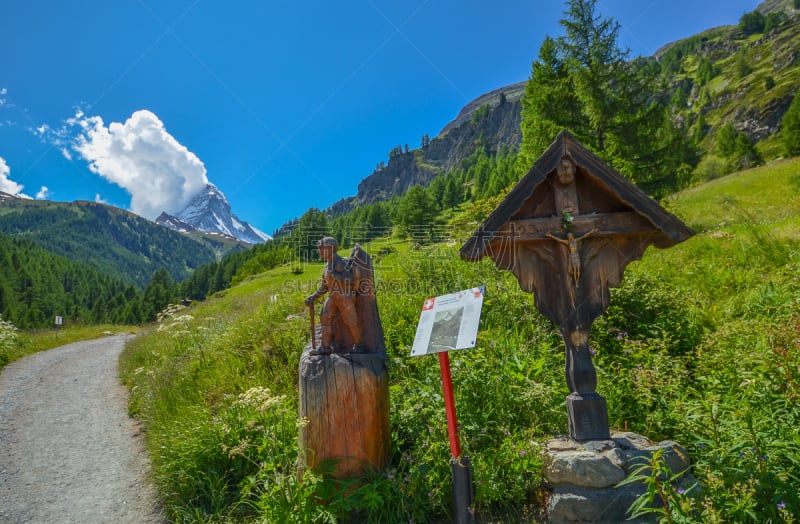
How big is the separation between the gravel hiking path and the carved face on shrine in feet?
20.4

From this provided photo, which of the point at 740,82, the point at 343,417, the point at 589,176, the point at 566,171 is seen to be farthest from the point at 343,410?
the point at 740,82

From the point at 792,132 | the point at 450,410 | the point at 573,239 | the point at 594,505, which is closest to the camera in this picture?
the point at 594,505

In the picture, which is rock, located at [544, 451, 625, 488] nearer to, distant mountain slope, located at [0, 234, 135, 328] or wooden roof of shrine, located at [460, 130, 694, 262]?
wooden roof of shrine, located at [460, 130, 694, 262]

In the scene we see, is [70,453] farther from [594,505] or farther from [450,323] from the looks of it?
[594,505]

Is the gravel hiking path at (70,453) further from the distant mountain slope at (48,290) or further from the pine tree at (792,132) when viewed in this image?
the pine tree at (792,132)

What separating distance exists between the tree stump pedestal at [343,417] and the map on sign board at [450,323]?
962 mm

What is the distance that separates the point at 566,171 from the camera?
4.05 m

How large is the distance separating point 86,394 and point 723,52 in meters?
174

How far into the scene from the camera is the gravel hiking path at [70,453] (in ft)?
18.0

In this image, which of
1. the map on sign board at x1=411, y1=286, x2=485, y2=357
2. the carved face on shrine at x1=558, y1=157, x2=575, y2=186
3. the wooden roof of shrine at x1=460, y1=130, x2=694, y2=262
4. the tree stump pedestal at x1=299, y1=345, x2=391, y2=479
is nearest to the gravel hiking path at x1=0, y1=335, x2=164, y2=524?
the tree stump pedestal at x1=299, y1=345, x2=391, y2=479

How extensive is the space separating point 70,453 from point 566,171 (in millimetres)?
9694

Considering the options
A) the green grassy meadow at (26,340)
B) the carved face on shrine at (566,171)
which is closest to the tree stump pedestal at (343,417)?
the carved face on shrine at (566,171)

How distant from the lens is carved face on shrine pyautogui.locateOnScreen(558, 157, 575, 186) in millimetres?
4027

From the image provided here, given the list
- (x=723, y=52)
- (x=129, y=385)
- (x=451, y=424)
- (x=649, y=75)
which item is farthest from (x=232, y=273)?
(x=723, y=52)
